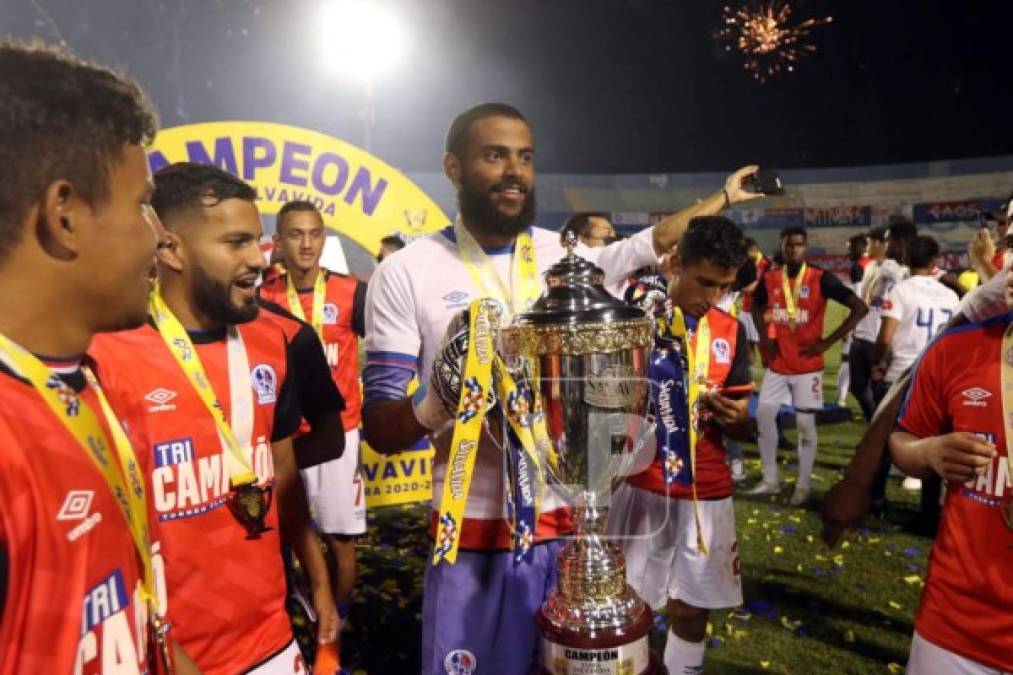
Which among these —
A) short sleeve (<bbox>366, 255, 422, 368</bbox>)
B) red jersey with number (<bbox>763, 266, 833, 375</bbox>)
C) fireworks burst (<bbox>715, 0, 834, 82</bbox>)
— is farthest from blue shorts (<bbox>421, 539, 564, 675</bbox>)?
fireworks burst (<bbox>715, 0, 834, 82</bbox>)

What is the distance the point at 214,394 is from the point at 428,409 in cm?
67

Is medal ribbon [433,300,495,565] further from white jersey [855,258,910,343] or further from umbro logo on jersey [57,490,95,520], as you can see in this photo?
white jersey [855,258,910,343]

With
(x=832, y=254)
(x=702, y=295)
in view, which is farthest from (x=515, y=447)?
(x=832, y=254)

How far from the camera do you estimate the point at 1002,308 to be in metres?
2.05

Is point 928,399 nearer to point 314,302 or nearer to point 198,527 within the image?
point 198,527

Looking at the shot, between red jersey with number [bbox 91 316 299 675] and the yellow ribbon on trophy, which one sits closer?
red jersey with number [bbox 91 316 299 675]

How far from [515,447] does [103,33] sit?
60.6 feet

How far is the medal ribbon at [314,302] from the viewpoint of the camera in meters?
5.19

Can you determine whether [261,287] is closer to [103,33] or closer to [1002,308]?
[1002,308]

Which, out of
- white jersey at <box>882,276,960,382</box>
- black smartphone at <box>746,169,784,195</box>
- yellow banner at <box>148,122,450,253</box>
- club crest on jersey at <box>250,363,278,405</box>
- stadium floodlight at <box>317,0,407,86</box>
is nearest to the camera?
club crest on jersey at <box>250,363,278,405</box>

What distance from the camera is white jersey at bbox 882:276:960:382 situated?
6.17m

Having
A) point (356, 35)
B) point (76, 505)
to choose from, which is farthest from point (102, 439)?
point (356, 35)

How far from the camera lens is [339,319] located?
5285 mm

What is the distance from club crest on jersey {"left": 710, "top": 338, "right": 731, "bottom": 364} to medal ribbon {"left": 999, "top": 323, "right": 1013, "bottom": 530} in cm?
158
